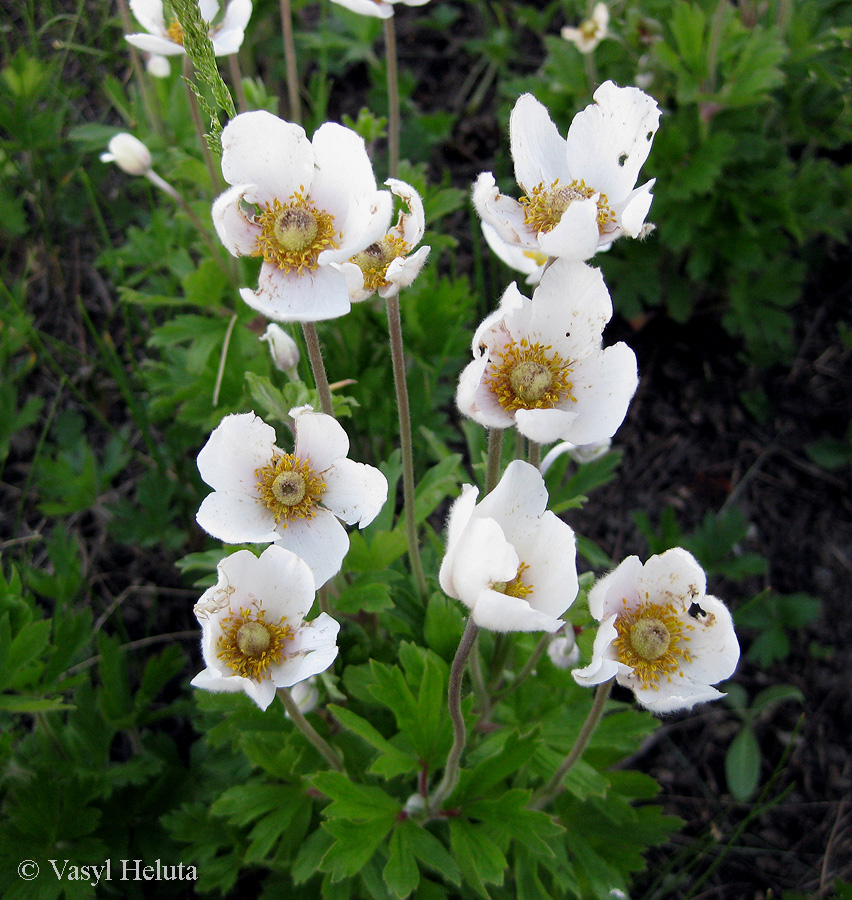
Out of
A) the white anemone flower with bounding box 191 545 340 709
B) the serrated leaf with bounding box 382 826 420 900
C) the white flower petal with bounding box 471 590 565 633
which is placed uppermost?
the white flower petal with bounding box 471 590 565 633

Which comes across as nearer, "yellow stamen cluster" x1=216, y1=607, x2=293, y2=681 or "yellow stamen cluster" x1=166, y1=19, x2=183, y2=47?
"yellow stamen cluster" x1=216, y1=607, x2=293, y2=681

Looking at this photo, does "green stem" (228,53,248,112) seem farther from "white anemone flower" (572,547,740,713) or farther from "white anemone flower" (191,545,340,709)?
"white anemone flower" (572,547,740,713)

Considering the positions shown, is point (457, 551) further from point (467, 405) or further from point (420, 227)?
point (420, 227)

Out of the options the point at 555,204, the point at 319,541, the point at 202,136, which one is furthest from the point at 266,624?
the point at 202,136

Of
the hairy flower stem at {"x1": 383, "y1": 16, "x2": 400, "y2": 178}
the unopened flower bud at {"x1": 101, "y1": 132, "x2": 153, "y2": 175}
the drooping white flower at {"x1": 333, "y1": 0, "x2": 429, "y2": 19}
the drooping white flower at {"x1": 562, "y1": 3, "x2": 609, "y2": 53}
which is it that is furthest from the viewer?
the drooping white flower at {"x1": 562, "y1": 3, "x2": 609, "y2": 53}

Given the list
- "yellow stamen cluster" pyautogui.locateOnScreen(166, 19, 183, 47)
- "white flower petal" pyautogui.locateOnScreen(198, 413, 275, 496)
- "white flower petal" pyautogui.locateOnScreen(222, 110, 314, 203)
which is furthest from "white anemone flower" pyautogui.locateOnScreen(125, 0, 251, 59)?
"white flower petal" pyautogui.locateOnScreen(198, 413, 275, 496)

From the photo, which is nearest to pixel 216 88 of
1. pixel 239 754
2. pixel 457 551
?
pixel 457 551

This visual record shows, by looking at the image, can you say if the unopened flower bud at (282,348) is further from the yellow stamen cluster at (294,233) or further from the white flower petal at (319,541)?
the white flower petal at (319,541)
